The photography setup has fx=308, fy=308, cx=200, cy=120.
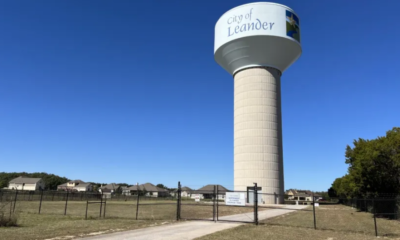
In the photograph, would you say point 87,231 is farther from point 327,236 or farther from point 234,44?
point 234,44

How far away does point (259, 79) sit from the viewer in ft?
143

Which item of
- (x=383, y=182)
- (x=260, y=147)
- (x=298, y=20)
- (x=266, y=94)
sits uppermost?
(x=298, y=20)

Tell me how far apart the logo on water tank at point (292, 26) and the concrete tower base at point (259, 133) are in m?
5.48

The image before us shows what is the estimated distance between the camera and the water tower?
40656 millimetres

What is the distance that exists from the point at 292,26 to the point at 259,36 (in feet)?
18.6

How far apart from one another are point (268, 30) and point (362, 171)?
20.7m

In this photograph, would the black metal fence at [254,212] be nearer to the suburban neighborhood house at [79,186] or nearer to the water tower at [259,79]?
the water tower at [259,79]

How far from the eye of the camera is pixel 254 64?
144 feet

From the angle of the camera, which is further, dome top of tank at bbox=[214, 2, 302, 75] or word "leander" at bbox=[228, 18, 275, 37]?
dome top of tank at bbox=[214, 2, 302, 75]

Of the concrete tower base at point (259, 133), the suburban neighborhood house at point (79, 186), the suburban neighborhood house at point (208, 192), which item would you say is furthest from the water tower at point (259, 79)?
the suburban neighborhood house at point (79, 186)

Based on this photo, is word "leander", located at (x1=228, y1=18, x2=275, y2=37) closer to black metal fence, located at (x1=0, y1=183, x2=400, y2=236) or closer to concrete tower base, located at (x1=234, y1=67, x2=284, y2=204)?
concrete tower base, located at (x1=234, y1=67, x2=284, y2=204)

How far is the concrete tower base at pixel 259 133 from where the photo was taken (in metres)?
41.2

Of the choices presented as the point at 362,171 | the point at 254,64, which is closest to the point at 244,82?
the point at 254,64

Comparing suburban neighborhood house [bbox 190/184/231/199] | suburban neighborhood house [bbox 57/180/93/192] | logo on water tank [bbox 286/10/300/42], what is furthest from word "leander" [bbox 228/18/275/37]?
suburban neighborhood house [bbox 57/180/93/192]
